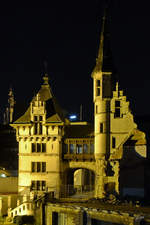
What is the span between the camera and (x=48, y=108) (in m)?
63.8

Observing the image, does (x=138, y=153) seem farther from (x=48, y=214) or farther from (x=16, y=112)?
(x=16, y=112)

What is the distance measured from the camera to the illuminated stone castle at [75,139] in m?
57.2

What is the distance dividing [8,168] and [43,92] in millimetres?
18524

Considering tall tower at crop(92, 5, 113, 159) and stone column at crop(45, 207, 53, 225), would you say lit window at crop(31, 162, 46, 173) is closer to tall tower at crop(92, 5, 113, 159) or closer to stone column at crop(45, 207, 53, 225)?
tall tower at crop(92, 5, 113, 159)

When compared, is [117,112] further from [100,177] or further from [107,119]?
[100,177]

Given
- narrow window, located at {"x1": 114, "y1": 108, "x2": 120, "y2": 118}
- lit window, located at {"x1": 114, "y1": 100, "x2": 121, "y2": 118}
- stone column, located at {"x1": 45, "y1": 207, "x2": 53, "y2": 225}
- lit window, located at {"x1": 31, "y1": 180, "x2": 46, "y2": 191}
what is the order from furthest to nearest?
lit window, located at {"x1": 31, "y1": 180, "x2": 46, "y2": 191}, narrow window, located at {"x1": 114, "y1": 108, "x2": 120, "y2": 118}, lit window, located at {"x1": 114, "y1": 100, "x2": 121, "y2": 118}, stone column, located at {"x1": 45, "y1": 207, "x2": 53, "y2": 225}

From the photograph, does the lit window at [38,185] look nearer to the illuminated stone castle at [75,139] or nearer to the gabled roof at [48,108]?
the illuminated stone castle at [75,139]

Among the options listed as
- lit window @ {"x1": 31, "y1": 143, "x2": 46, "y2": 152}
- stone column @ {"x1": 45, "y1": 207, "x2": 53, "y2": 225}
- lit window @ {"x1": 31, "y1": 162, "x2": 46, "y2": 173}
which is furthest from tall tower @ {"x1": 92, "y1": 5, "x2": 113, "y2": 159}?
stone column @ {"x1": 45, "y1": 207, "x2": 53, "y2": 225}

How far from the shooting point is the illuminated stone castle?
5716cm

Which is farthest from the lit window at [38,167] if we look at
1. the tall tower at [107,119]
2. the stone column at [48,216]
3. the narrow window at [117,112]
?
the stone column at [48,216]

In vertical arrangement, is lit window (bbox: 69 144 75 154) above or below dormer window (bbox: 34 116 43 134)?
below

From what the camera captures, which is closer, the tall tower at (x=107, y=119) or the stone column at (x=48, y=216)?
the stone column at (x=48, y=216)

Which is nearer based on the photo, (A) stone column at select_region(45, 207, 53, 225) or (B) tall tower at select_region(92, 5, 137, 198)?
(A) stone column at select_region(45, 207, 53, 225)

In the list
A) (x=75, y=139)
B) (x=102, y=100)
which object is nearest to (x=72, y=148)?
(x=75, y=139)
